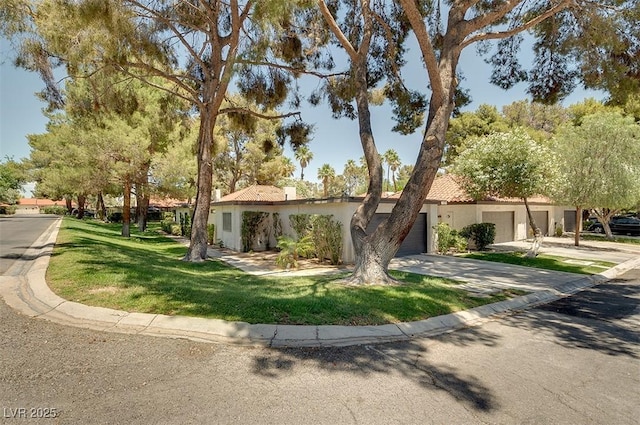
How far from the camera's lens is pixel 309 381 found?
3.61 meters

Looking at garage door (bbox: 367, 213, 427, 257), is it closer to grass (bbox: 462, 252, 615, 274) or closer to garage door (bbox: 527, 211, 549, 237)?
grass (bbox: 462, 252, 615, 274)

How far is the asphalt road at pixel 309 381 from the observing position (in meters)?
2.99

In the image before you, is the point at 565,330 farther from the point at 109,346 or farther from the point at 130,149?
the point at 130,149

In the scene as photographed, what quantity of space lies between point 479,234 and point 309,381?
53.3 ft

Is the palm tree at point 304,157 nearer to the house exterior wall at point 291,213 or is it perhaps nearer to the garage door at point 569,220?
the house exterior wall at point 291,213

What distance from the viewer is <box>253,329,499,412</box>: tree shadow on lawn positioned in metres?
3.54

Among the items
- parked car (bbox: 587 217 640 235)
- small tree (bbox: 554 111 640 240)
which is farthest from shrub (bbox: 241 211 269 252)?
parked car (bbox: 587 217 640 235)

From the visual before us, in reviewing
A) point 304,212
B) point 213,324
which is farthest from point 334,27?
point 213,324

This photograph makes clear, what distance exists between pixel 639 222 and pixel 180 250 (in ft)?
108

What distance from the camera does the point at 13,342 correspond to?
13.3ft

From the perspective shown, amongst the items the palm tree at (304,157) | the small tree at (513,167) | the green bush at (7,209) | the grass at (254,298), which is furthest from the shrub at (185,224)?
the green bush at (7,209)

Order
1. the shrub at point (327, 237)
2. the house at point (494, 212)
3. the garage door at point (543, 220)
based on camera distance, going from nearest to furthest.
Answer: the shrub at point (327, 237) → the house at point (494, 212) → the garage door at point (543, 220)

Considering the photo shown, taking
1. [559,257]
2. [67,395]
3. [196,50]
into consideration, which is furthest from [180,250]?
[559,257]
